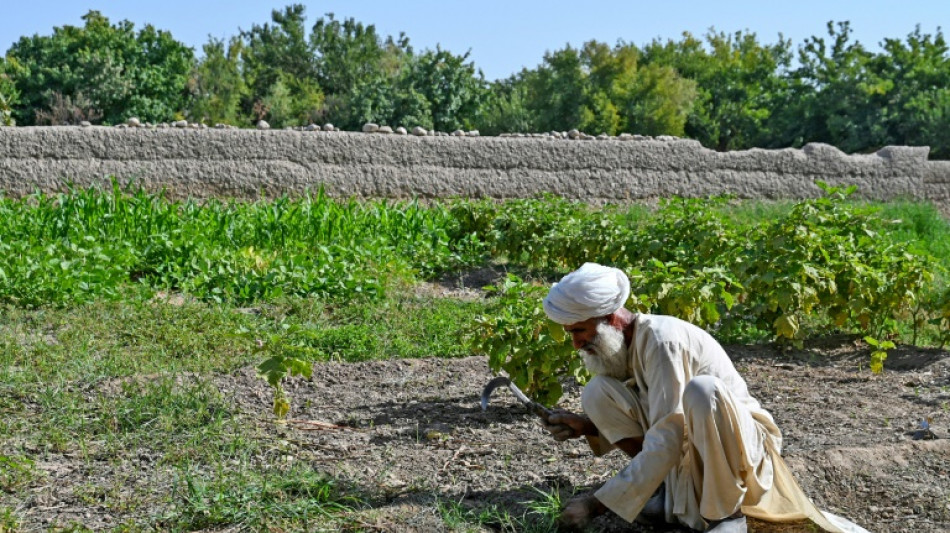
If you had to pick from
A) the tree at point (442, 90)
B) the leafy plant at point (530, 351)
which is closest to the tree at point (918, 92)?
the tree at point (442, 90)

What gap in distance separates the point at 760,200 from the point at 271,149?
5555 mm

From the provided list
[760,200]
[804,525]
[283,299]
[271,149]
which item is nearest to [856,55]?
[760,200]

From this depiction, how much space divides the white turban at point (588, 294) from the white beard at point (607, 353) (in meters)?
0.06

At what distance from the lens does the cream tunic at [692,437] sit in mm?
3307

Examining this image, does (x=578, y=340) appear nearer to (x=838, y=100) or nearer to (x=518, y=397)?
(x=518, y=397)

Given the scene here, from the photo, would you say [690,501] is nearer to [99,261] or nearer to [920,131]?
[99,261]

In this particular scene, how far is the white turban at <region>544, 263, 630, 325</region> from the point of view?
3.38 metres

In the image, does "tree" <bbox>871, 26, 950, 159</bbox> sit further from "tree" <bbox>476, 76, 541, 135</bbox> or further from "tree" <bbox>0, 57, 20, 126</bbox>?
"tree" <bbox>0, 57, 20, 126</bbox>

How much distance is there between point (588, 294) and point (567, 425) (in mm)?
562

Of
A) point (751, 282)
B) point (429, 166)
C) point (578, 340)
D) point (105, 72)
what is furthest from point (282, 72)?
point (578, 340)

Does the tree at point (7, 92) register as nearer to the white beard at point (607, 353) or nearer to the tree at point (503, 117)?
the tree at point (503, 117)

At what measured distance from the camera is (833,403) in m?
5.33

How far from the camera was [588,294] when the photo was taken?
11.1 ft

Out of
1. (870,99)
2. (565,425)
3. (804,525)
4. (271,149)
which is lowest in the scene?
(804,525)
